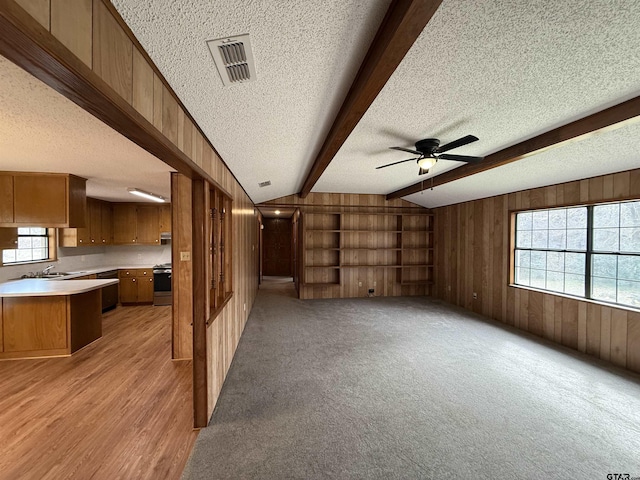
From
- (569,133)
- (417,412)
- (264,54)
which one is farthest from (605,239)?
(264,54)

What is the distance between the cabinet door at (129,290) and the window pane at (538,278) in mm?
7613

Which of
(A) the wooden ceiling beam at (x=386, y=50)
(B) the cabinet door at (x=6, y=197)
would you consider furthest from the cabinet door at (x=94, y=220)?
(A) the wooden ceiling beam at (x=386, y=50)

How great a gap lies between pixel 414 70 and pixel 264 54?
0.99m

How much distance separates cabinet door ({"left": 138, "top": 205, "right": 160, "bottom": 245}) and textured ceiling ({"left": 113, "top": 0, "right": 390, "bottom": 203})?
4.42 m

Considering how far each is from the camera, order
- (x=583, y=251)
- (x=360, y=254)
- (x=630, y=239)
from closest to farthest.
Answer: (x=630, y=239) < (x=583, y=251) < (x=360, y=254)

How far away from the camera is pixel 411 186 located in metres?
5.37

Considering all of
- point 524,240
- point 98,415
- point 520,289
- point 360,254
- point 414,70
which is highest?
point 414,70

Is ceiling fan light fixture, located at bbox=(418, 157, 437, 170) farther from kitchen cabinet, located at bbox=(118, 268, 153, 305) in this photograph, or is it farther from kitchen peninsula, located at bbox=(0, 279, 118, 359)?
kitchen cabinet, located at bbox=(118, 268, 153, 305)

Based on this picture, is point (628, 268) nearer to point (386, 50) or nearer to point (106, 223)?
point (386, 50)

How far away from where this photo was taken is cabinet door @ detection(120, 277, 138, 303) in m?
5.28

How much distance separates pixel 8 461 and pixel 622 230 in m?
6.23

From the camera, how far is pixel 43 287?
320 centimetres

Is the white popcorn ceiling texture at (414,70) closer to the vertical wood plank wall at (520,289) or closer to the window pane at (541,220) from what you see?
the vertical wood plank wall at (520,289)

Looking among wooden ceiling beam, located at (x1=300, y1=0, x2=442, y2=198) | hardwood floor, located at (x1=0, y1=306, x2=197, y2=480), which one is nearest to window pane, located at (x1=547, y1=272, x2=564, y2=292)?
wooden ceiling beam, located at (x1=300, y1=0, x2=442, y2=198)
